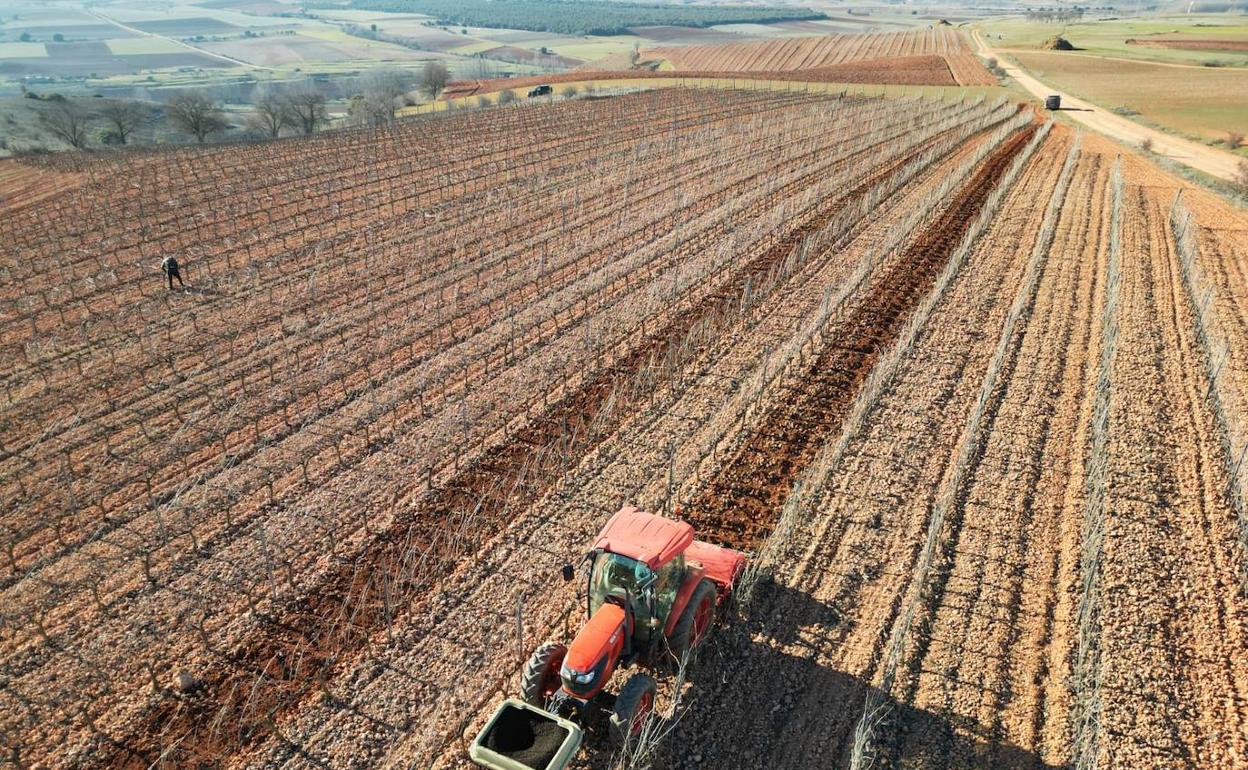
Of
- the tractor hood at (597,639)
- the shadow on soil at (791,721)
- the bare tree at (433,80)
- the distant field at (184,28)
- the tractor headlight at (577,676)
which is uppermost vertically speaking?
the distant field at (184,28)

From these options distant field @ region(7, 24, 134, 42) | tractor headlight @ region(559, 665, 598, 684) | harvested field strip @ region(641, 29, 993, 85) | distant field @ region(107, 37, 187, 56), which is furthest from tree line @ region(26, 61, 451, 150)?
distant field @ region(7, 24, 134, 42)

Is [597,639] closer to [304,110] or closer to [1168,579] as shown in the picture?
[1168,579]

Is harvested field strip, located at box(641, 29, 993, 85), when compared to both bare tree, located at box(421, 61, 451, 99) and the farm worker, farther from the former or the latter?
the farm worker

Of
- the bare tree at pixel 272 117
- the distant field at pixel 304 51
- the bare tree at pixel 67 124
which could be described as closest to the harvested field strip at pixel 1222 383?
the bare tree at pixel 272 117

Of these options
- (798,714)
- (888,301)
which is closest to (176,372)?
(798,714)

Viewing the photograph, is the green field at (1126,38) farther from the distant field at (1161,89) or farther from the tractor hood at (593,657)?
the tractor hood at (593,657)
